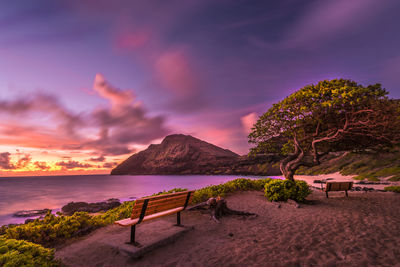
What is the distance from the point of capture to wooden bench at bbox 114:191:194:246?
477cm

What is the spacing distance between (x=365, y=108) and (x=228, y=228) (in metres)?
9.88

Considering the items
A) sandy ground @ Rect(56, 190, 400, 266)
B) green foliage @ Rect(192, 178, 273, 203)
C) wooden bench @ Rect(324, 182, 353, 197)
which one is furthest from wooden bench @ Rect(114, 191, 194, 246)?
wooden bench @ Rect(324, 182, 353, 197)

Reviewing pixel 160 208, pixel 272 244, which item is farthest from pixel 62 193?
pixel 272 244

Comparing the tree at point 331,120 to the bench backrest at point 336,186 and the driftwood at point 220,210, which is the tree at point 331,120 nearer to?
the bench backrest at point 336,186

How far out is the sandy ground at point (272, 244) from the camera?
407 centimetres

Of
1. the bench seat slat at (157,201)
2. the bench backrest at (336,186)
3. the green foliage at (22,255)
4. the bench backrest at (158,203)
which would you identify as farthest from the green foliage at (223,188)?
the green foliage at (22,255)

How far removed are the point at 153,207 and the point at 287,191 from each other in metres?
7.85

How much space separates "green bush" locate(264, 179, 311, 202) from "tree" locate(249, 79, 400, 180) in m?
2.26

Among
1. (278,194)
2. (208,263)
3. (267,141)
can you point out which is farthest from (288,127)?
(208,263)

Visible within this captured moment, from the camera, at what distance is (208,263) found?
4.03 metres

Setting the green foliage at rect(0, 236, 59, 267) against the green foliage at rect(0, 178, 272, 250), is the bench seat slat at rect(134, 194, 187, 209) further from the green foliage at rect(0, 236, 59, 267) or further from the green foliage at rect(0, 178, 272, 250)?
the green foliage at rect(0, 178, 272, 250)

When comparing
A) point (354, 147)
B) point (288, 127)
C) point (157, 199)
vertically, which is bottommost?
point (157, 199)

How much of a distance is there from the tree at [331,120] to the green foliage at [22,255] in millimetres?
11248

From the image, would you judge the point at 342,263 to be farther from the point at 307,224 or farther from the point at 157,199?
the point at 157,199
